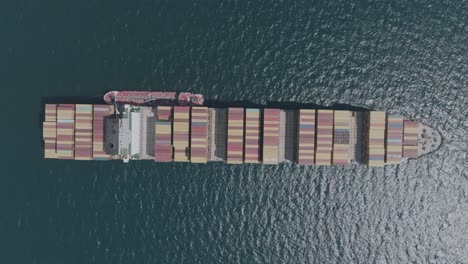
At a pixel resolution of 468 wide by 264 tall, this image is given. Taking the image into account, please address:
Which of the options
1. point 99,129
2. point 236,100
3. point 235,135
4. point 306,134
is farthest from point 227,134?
point 99,129

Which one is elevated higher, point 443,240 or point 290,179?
point 290,179

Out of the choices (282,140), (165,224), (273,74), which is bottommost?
(165,224)

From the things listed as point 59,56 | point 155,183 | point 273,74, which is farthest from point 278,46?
point 59,56

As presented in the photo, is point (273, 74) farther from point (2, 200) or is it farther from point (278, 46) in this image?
point (2, 200)

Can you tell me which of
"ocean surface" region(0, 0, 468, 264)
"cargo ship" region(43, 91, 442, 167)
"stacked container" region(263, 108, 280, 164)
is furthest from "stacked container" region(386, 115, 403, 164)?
"stacked container" region(263, 108, 280, 164)

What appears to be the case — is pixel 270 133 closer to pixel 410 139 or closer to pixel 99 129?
pixel 410 139

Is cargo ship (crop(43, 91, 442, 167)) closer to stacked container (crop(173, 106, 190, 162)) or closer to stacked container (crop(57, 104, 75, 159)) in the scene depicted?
stacked container (crop(57, 104, 75, 159))
